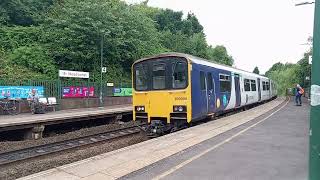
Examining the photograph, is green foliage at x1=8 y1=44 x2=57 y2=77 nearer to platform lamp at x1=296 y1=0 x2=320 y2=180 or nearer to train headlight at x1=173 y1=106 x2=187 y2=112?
train headlight at x1=173 y1=106 x2=187 y2=112

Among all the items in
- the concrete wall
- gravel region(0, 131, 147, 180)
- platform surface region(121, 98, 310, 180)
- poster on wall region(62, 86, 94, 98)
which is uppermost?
poster on wall region(62, 86, 94, 98)

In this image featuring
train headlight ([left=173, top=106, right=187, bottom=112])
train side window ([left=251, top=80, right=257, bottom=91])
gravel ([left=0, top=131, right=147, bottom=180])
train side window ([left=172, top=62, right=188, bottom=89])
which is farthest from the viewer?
train side window ([left=251, top=80, right=257, bottom=91])

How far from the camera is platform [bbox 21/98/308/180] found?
24.8 ft

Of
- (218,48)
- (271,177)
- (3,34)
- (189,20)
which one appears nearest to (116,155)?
(271,177)

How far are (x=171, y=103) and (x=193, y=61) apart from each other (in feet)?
5.51

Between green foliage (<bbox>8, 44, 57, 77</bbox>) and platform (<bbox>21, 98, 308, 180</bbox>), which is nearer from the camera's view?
platform (<bbox>21, 98, 308, 180</bbox>)

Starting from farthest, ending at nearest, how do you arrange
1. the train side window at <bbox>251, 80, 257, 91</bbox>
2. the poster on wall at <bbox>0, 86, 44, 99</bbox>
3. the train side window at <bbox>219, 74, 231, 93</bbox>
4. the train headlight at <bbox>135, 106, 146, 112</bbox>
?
the train side window at <bbox>251, 80, 257, 91</bbox>, the poster on wall at <bbox>0, 86, 44, 99</bbox>, the train side window at <bbox>219, 74, 231, 93</bbox>, the train headlight at <bbox>135, 106, 146, 112</bbox>

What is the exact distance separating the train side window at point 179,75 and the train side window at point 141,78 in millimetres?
1297

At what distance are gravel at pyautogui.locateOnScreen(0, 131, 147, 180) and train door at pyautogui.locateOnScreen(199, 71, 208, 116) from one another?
2.87 meters

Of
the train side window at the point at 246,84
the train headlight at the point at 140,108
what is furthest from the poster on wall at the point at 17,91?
the train side window at the point at 246,84

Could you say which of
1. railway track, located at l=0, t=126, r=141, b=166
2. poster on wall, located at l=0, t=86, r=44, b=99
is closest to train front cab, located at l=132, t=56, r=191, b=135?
railway track, located at l=0, t=126, r=141, b=166

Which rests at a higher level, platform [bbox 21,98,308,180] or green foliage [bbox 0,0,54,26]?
green foliage [bbox 0,0,54,26]

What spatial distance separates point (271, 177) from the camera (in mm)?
7395

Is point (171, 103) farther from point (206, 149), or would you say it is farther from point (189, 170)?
point (189, 170)
